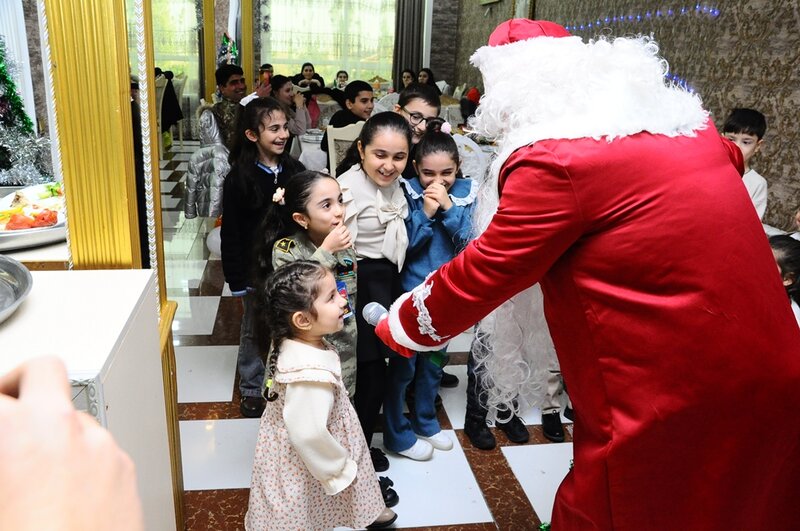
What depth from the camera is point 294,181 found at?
6.22 ft

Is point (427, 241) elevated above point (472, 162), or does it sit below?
below

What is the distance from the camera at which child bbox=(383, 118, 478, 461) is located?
2.10m

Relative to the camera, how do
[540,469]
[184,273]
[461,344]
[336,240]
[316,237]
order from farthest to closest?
1. [184,273]
2. [461,344]
3. [540,469]
4. [316,237]
5. [336,240]

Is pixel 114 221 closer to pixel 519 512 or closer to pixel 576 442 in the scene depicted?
pixel 576 442

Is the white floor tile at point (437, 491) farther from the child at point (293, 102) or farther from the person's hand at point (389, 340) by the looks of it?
the child at point (293, 102)

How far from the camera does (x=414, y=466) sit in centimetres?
222

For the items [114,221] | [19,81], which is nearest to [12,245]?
[114,221]

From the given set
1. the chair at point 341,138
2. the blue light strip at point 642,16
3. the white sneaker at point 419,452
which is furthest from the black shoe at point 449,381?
the blue light strip at point 642,16

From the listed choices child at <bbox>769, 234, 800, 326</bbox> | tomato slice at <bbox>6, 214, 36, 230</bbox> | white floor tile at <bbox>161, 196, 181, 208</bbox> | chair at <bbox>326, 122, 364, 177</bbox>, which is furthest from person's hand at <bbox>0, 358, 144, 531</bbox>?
white floor tile at <bbox>161, 196, 181, 208</bbox>

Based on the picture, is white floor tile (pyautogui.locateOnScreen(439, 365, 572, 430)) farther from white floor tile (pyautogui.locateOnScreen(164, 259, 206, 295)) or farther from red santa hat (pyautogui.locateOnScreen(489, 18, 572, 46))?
white floor tile (pyautogui.locateOnScreen(164, 259, 206, 295))

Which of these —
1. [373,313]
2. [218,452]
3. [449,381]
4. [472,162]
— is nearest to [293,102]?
[472,162]

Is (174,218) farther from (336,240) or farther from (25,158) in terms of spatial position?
(336,240)

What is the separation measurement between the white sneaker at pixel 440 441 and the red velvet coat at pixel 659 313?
1.09 meters

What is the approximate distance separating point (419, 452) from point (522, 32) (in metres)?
1.40
